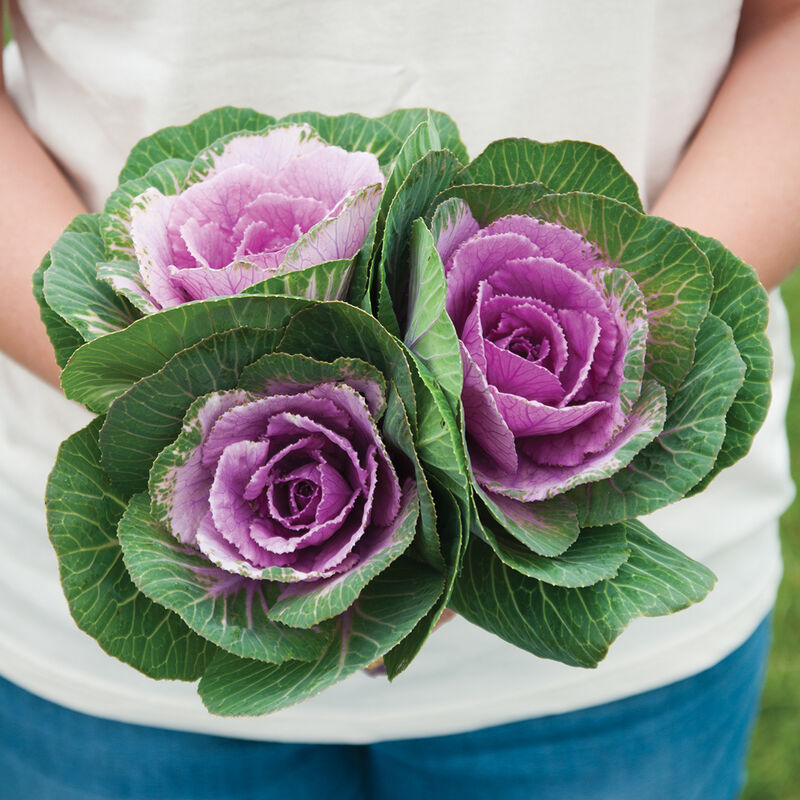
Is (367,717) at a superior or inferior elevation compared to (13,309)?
inferior

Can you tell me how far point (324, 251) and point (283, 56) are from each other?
37 cm

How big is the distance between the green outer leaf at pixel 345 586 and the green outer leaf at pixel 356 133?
0.25 metres

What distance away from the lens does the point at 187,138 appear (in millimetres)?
616

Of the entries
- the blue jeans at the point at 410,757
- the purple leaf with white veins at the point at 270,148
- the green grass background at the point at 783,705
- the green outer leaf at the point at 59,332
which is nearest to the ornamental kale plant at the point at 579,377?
the purple leaf with white veins at the point at 270,148

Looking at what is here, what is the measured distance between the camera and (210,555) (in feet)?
1.51

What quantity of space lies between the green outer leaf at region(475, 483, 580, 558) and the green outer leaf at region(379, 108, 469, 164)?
23cm

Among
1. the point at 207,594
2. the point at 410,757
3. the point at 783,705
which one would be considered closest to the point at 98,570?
the point at 207,594

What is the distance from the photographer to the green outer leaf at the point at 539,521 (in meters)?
0.45

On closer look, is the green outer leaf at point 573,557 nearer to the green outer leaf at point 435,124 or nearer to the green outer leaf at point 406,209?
the green outer leaf at point 406,209

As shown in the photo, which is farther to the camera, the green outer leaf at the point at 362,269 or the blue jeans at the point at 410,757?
the blue jeans at the point at 410,757

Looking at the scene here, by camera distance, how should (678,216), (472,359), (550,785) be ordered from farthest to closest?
1. (550,785)
2. (678,216)
3. (472,359)

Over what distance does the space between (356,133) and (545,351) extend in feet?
0.75

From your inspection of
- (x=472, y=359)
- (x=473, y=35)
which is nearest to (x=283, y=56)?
(x=473, y=35)

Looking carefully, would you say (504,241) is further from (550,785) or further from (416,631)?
(550,785)
